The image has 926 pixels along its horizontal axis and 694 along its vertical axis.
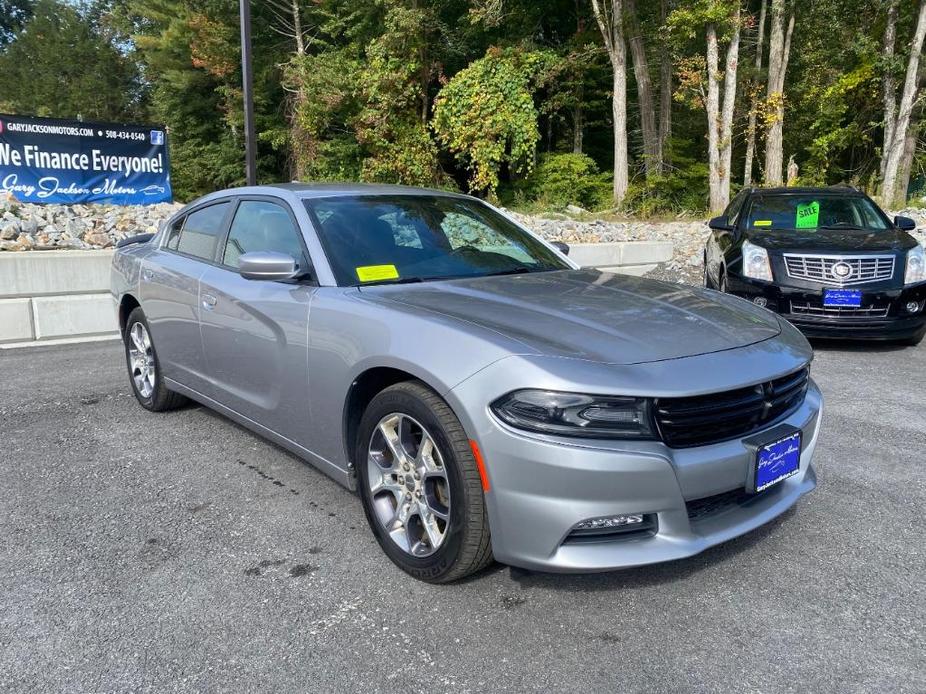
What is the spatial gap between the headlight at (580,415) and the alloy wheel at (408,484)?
39 cm

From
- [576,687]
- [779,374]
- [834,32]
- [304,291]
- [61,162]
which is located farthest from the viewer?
[834,32]

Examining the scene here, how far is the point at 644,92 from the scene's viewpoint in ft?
69.9

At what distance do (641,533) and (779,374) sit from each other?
2.63 ft

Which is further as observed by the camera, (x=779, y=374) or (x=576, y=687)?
(x=779, y=374)

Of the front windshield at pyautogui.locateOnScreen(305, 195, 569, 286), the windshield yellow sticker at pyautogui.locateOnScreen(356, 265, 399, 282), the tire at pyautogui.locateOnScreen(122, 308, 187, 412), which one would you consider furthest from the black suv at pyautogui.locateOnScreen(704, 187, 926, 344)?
the tire at pyautogui.locateOnScreen(122, 308, 187, 412)

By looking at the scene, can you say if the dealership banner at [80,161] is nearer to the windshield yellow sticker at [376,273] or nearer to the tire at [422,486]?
the windshield yellow sticker at [376,273]

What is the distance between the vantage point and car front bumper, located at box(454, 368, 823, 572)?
232 centimetres

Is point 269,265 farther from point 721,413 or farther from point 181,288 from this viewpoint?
point 721,413

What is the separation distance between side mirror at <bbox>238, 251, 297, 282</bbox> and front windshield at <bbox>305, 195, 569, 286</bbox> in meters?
0.20

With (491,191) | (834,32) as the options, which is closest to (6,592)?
(491,191)

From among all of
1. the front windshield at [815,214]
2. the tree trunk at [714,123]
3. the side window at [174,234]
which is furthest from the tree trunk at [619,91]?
the side window at [174,234]

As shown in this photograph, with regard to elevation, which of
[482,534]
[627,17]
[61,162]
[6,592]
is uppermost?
[627,17]

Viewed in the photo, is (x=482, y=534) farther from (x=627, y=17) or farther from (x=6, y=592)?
(x=627, y=17)

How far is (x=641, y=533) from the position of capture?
2.43 metres
